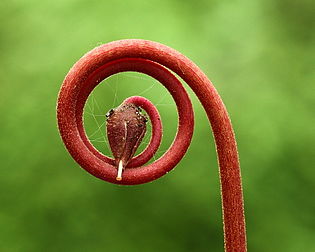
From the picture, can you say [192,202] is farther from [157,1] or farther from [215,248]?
[157,1]

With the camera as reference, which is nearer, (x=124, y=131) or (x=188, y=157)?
(x=124, y=131)

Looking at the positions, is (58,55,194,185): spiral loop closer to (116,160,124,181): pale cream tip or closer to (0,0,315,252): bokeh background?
(116,160,124,181): pale cream tip

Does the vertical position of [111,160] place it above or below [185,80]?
below

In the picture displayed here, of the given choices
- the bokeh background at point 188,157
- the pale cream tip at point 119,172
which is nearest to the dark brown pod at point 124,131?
the pale cream tip at point 119,172

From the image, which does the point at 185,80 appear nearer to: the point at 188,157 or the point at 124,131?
the point at 124,131

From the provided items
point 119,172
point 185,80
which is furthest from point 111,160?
point 185,80

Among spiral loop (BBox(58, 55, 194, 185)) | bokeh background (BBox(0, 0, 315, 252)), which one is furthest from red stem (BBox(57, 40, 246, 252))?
bokeh background (BBox(0, 0, 315, 252))

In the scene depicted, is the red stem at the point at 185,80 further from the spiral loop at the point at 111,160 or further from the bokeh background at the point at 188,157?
the bokeh background at the point at 188,157

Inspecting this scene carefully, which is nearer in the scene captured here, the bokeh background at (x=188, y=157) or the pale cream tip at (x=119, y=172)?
the pale cream tip at (x=119, y=172)
